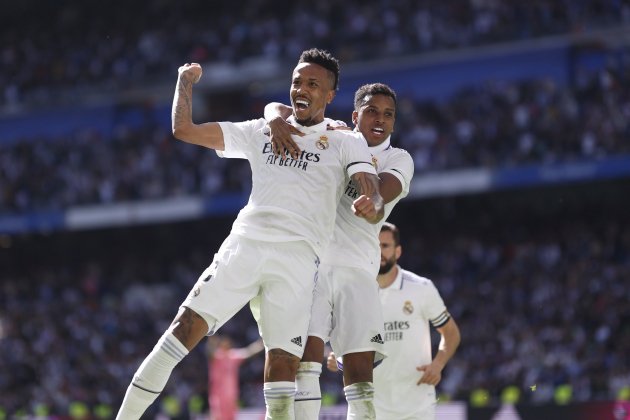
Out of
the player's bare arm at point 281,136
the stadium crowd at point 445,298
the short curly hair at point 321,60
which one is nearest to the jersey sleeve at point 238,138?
the player's bare arm at point 281,136

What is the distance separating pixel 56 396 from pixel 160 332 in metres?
2.78

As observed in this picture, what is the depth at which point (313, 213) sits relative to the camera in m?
6.98

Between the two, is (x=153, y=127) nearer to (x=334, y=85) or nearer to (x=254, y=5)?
(x=254, y=5)

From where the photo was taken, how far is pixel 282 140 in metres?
6.98

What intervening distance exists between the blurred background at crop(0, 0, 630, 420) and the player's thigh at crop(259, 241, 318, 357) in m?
9.76

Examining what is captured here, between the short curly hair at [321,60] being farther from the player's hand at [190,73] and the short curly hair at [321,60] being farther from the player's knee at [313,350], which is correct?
the player's knee at [313,350]

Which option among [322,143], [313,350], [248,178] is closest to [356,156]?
[322,143]

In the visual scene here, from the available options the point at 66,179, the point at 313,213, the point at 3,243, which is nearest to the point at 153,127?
the point at 66,179

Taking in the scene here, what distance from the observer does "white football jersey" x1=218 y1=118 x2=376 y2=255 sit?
22.6 ft

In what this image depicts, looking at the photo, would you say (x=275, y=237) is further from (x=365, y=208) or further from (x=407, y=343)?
(x=407, y=343)

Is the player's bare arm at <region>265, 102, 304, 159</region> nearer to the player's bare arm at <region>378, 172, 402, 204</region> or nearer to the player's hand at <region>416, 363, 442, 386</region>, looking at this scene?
the player's bare arm at <region>378, 172, 402, 204</region>

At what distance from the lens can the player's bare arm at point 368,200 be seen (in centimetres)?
642

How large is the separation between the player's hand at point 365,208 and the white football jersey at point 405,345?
113 inches

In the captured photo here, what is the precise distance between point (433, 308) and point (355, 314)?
2271 mm
